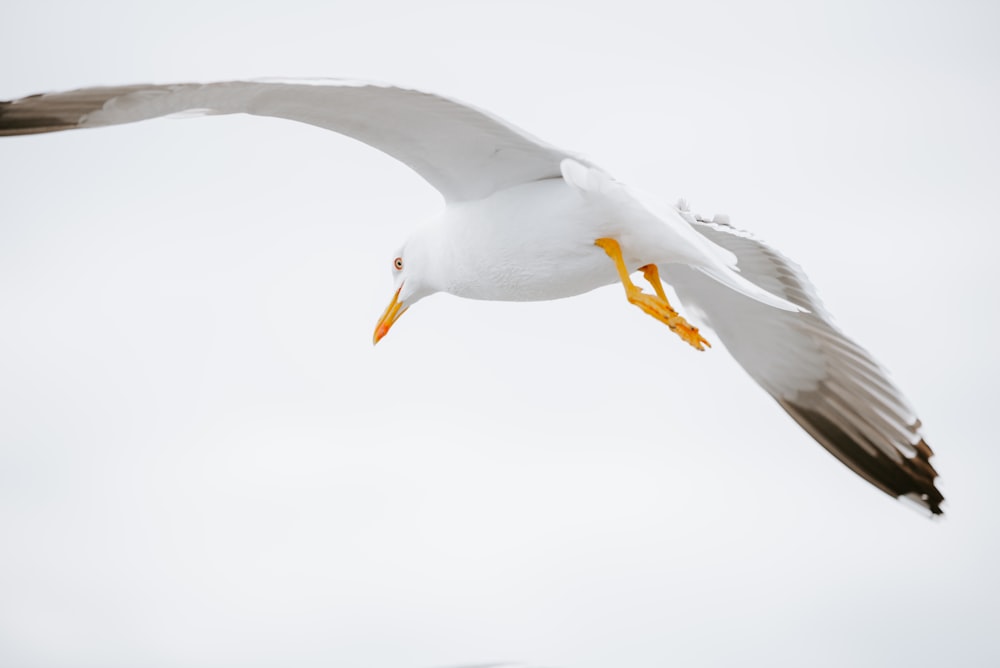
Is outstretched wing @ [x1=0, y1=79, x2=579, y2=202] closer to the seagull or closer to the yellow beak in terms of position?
the seagull

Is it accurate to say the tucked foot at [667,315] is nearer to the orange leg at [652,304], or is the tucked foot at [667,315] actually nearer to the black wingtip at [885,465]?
the orange leg at [652,304]

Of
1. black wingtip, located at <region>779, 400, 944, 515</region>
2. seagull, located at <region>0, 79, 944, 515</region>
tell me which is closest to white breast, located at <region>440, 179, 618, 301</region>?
seagull, located at <region>0, 79, 944, 515</region>

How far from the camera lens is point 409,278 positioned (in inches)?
179

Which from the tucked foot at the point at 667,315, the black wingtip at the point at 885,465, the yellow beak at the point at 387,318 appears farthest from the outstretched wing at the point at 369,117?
the black wingtip at the point at 885,465

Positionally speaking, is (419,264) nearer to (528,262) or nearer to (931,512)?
(528,262)

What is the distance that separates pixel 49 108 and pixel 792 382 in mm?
2698

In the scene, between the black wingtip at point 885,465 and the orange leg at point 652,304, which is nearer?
the orange leg at point 652,304

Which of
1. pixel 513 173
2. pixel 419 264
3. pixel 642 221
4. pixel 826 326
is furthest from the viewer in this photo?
pixel 826 326

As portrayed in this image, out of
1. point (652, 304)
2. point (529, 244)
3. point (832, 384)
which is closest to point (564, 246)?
point (529, 244)

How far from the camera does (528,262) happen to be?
4090mm

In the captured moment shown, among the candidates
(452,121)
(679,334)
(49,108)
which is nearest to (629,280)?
(679,334)

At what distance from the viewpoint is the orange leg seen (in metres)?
4.05

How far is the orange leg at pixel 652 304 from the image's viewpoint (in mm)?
4051

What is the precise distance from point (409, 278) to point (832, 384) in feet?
5.05
